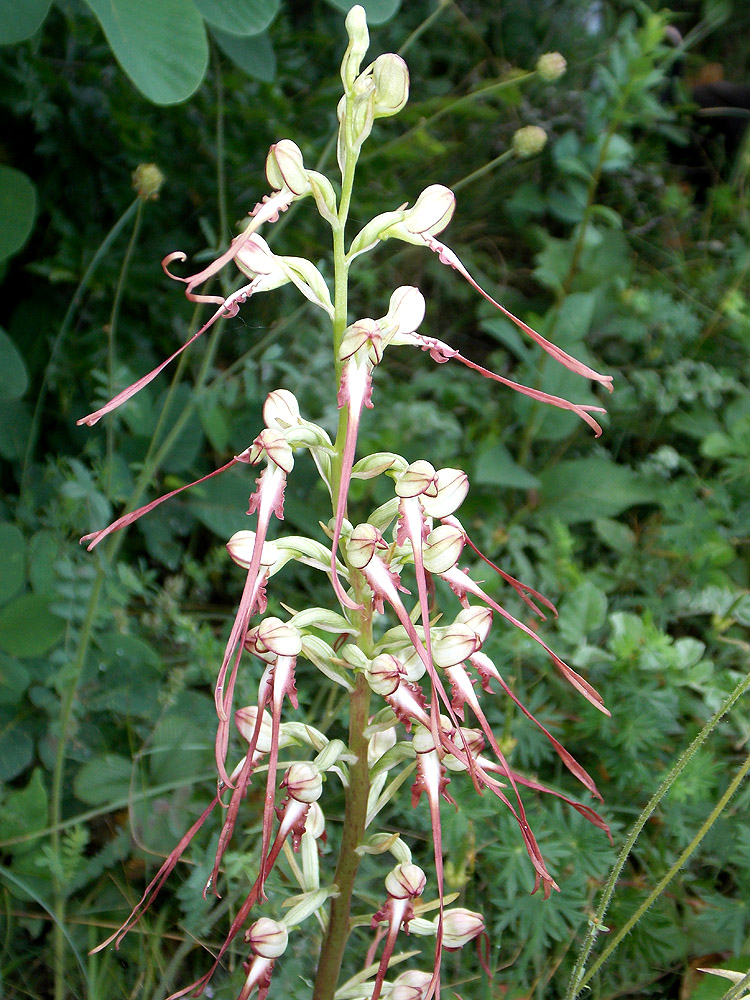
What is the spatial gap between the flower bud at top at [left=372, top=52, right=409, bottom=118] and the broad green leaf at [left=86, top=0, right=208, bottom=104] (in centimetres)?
39

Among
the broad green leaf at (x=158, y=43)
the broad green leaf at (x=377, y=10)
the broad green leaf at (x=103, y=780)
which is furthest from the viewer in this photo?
the broad green leaf at (x=377, y=10)

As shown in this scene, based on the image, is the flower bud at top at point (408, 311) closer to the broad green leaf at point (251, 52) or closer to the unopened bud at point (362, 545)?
the unopened bud at point (362, 545)

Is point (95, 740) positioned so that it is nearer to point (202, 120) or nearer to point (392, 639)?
point (392, 639)

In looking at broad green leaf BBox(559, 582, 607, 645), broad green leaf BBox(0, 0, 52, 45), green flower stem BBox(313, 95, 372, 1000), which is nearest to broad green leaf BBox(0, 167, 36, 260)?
broad green leaf BBox(0, 0, 52, 45)

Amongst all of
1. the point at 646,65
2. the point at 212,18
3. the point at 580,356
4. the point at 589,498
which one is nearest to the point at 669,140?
the point at 646,65

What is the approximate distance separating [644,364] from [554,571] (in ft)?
2.46

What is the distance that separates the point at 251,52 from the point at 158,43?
44 cm

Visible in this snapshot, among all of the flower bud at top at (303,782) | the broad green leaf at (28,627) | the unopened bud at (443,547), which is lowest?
the broad green leaf at (28,627)

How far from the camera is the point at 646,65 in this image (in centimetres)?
163

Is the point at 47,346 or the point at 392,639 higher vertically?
the point at 392,639

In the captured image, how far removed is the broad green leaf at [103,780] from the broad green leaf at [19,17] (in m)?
0.82

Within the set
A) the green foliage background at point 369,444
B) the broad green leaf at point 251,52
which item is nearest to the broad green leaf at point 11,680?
the green foliage background at point 369,444

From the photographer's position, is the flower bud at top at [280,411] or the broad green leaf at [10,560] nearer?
the flower bud at top at [280,411]

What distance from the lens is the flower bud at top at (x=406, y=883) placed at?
2.06ft
